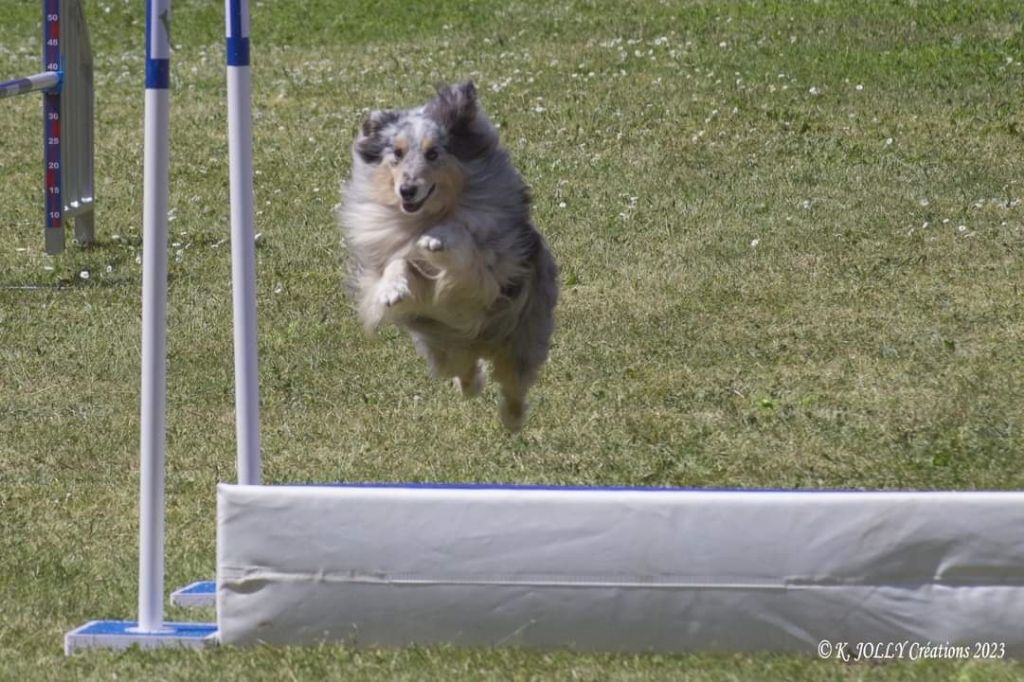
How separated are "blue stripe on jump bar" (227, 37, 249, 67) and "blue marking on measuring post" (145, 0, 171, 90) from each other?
0.55ft

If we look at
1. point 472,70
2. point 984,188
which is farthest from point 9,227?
point 984,188

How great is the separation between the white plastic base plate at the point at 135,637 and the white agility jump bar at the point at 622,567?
0.18 metres

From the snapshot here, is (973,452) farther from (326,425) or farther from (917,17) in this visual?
(917,17)

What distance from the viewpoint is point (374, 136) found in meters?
6.23

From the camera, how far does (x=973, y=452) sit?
24.8 ft

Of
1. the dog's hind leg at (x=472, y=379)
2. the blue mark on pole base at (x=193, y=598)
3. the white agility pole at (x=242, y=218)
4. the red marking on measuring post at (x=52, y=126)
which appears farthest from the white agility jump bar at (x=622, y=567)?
the red marking on measuring post at (x=52, y=126)

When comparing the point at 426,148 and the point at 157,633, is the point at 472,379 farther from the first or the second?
the point at 157,633

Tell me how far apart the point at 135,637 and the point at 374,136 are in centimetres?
200

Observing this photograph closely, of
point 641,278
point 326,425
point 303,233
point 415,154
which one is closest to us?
point 415,154

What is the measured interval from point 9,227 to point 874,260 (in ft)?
21.4

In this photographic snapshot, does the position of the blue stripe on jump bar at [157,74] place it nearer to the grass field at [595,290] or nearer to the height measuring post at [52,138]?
the grass field at [595,290]

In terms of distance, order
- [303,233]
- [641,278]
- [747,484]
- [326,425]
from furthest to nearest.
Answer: [303,233] → [641,278] → [326,425] → [747,484]

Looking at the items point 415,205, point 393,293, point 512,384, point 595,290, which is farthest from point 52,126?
point 415,205

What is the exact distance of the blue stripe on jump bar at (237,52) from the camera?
4.91m
